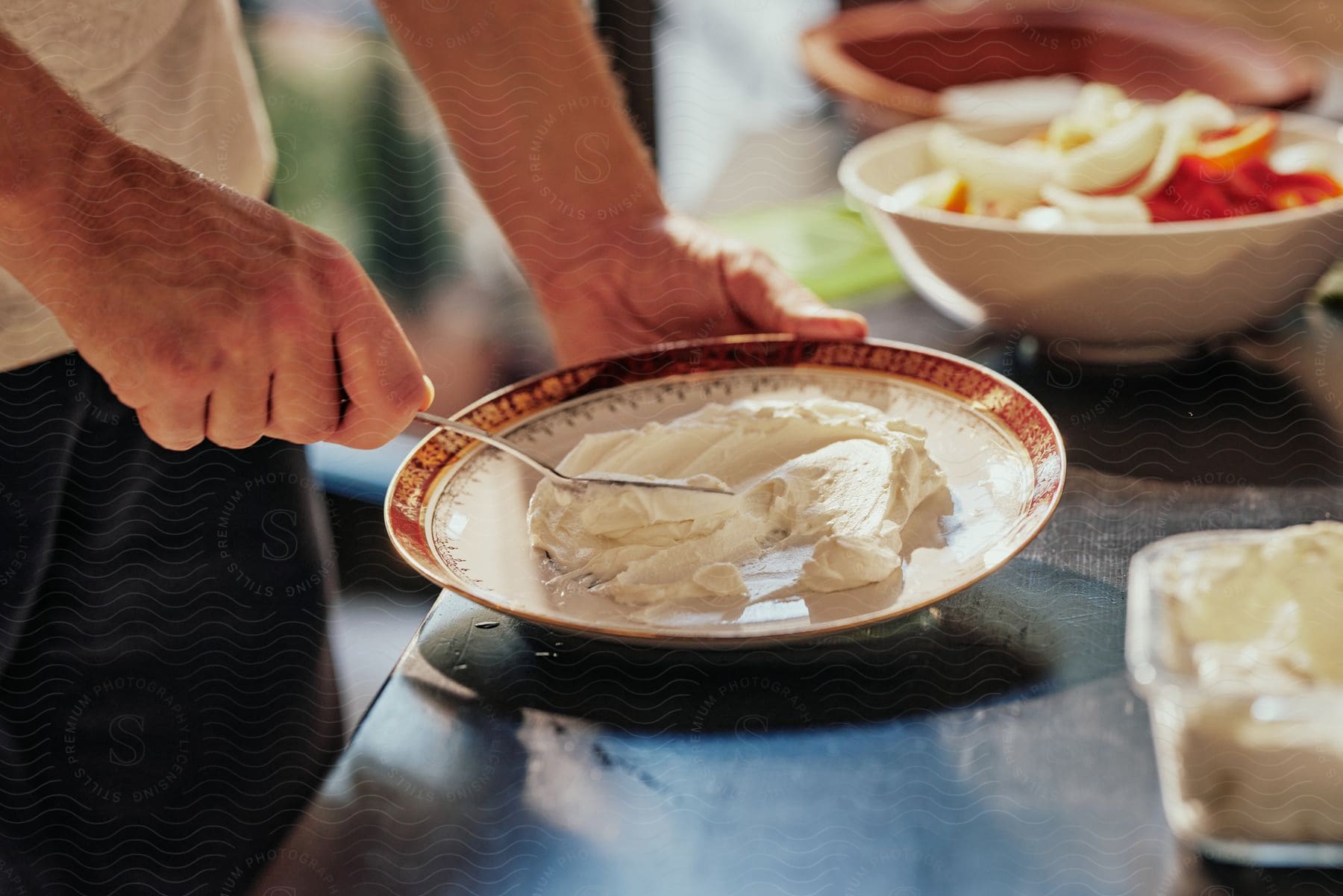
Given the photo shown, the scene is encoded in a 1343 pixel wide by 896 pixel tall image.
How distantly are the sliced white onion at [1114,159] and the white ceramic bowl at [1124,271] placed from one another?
0.08m

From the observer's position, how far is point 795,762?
0.52 m

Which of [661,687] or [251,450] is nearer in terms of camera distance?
[661,687]

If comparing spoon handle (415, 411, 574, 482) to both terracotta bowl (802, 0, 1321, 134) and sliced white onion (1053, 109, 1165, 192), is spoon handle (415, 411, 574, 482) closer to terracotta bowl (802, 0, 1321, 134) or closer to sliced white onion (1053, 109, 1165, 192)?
sliced white onion (1053, 109, 1165, 192)

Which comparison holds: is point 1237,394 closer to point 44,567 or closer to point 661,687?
point 661,687

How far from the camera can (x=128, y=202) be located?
2.16ft

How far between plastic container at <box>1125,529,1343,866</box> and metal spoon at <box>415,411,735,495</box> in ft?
0.89

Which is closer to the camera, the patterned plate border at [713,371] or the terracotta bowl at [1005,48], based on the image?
the patterned plate border at [713,371]

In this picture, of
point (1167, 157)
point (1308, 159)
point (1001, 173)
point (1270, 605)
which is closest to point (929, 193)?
point (1001, 173)

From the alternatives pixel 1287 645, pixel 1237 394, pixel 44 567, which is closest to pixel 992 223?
pixel 1237 394

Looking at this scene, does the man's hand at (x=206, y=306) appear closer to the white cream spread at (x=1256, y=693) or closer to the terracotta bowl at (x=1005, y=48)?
the white cream spread at (x=1256, y=693)

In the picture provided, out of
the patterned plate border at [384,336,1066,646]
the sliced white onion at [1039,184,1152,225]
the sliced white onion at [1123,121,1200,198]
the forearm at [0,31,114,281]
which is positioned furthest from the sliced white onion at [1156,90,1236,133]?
the forearm at [0,31,114,281]

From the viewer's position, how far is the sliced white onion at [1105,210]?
34.3 inches

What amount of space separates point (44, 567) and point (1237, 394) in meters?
0.84

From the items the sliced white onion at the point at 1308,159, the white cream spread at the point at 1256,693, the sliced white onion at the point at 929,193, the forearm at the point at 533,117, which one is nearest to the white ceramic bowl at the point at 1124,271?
the sliced white onion at the point at 929,193
